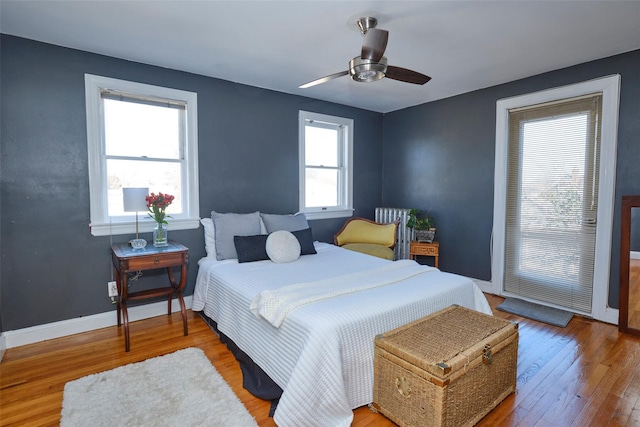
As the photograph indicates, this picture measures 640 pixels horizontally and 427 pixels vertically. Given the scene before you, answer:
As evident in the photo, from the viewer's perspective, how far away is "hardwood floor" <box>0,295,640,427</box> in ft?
6.00

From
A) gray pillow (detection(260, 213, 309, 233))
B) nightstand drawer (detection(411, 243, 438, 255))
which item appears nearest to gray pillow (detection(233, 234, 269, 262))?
gray pillow (detection(260, 213, 309, 233))

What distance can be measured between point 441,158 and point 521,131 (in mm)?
987

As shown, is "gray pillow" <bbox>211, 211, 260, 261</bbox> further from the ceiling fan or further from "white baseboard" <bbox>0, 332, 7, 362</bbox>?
the ceiling fan

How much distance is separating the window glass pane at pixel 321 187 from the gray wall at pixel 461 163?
969 mm

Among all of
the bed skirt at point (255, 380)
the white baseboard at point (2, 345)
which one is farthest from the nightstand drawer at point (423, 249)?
the white baseboard at point (2, 345)

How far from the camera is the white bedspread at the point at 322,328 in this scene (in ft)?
5.39

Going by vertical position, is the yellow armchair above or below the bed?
above

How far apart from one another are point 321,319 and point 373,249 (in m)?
2.34

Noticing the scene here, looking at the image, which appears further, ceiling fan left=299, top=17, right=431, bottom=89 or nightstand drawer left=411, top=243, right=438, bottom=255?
nightstand drawer left=411, top=243, right=438, bottom=255

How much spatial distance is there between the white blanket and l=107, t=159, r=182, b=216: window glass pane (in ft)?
6.01

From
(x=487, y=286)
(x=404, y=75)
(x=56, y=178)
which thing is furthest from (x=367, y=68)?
(x=487, y=286)

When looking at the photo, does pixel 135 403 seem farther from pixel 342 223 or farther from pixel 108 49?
pixel 342 223

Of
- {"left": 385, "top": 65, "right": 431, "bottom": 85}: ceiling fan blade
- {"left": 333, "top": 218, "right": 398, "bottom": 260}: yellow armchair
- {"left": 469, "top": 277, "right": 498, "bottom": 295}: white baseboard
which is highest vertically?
{"left": 385, "top": 65, "right": 431, "bottom": 85}: ceiling fan blade

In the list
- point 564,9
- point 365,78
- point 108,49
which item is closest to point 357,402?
point 365,78
